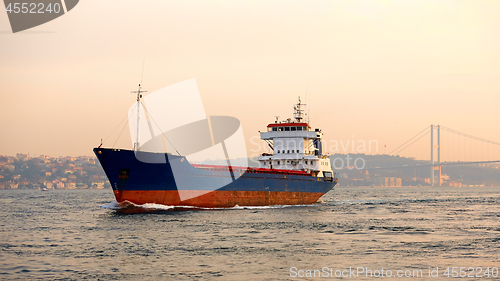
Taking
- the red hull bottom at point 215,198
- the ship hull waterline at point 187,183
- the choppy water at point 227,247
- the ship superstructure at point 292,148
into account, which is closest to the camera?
the choppy water at point 227,247

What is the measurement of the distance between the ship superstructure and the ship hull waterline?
17.7 ft

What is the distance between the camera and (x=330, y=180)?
49219 millimetres

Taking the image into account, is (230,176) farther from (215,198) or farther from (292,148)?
(292,148)

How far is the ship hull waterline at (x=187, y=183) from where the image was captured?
102 ft

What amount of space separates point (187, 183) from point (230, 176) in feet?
13.9

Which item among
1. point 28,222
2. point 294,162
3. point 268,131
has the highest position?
point 268,131

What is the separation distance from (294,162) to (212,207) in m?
14.6

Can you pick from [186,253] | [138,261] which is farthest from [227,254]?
[138,261]

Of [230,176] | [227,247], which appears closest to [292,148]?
[230,176]

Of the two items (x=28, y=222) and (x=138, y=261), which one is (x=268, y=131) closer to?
(x=28, y=222)

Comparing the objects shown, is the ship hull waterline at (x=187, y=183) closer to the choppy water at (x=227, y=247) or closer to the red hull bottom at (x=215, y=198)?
the red hull bottom at (x=215, y=198)

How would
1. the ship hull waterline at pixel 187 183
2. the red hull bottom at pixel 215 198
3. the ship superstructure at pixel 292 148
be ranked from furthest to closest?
the ship superstructure at pixel 292 148 → the red hull bottom at pixel 215 198 → the ship hull waterline at pixel 187 183

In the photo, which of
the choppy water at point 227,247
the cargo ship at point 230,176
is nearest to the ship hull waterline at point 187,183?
the cargo ship at point 230,176

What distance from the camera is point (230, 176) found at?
36281mm
